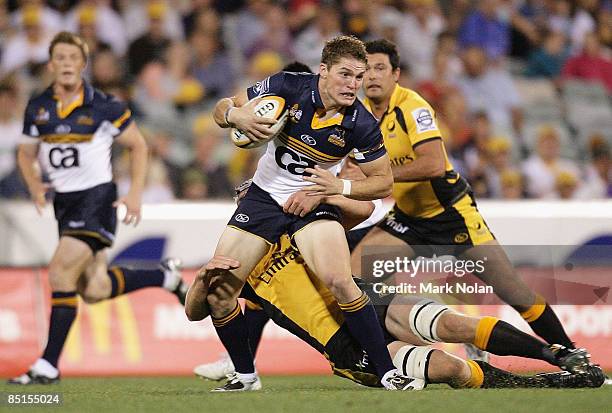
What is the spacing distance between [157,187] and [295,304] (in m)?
5.58

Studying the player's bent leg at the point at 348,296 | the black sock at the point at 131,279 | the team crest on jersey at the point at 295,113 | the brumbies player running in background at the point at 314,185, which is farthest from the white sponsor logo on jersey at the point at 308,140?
Result: the black sock at the point at 131,279

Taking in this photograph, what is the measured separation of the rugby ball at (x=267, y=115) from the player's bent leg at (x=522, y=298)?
7.21ft

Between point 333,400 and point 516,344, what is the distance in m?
1.25

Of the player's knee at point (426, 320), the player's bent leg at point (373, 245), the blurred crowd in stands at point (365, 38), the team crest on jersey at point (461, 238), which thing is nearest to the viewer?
the player's knee at point (426, 320)

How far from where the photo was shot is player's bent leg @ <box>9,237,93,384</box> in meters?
8.32

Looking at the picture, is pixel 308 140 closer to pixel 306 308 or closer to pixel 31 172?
pixel 306 308

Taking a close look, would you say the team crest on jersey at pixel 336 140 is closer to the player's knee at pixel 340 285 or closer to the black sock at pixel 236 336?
the player's knee at pixel 340 285

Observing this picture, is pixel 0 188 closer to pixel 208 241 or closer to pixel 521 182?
pixel 208 241

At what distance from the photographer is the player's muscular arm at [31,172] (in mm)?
8891

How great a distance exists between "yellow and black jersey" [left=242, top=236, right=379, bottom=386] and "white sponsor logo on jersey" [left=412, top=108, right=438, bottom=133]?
165cm

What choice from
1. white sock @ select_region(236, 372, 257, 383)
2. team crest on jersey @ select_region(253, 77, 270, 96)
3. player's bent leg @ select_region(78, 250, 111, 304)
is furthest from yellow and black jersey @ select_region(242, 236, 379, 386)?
player's bent leg @ select_region(78, 250, 111, 304)

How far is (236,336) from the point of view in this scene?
699cm

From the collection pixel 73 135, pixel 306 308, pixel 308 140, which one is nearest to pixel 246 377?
pixel 306 308

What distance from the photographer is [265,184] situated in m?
7.15
